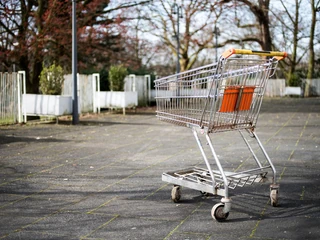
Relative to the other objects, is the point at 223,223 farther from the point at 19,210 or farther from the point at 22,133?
the point at 22,133

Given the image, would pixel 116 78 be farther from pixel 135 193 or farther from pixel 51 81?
pixel 135 193

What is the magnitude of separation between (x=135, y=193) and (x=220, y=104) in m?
1.62

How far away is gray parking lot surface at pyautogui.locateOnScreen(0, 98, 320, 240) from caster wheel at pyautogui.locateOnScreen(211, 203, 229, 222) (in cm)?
7

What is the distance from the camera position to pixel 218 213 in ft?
14.9

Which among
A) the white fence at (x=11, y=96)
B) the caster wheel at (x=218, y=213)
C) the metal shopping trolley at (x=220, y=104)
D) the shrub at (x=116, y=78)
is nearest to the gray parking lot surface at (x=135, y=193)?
the caster wheel at (x=218, y=213)

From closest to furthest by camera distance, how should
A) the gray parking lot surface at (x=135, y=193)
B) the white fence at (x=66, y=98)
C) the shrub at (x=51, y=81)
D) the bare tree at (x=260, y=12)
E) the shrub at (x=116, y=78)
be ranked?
the gray parking lot surface at (x=135, y=193), the white fence at (x=66, y=98), the shrub at (x=51, y=81), the shrub at (x=116, y=78), the bare tree at (x=260, y=12)

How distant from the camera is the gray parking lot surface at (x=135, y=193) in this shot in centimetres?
428

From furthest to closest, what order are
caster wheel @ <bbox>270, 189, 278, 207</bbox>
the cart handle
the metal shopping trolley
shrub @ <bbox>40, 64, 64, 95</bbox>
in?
shrub @ <bbox>40, 64, 64, 95</bbox> → caster wheel @ <bbox>270, 189, 278, 207</bbox> → the metal shopping trolley → the cart handle

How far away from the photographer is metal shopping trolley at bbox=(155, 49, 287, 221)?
4.73m

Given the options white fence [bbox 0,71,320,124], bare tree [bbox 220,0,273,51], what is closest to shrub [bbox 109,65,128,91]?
white fence [bbox 0,71,320,124]

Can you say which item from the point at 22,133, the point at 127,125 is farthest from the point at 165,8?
the point at 22,133

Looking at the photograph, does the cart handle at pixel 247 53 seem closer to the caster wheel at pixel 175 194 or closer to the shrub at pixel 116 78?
the caster wheel at pixel 175 194

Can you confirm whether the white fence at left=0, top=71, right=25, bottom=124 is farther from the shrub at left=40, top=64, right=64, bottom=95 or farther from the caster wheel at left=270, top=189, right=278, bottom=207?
the caster wheel at left=270, top=189, right=278, bottom=207

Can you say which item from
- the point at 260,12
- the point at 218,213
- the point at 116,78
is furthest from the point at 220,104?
the point at 260,12
